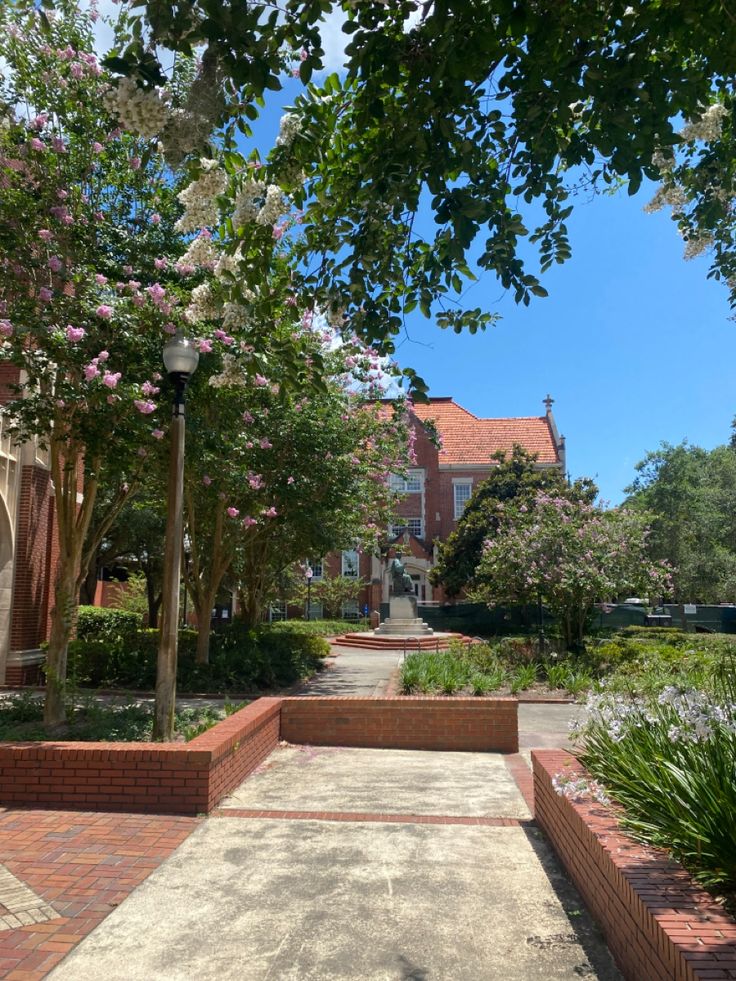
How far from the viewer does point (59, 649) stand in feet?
29.6

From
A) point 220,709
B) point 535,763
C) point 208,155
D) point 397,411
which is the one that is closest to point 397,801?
point 535,763

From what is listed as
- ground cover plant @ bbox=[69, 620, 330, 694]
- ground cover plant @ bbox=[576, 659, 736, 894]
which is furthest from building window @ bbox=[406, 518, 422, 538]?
ground cover plant @ bbox=[576, 659, 736, 894]

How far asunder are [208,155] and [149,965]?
13.0ft

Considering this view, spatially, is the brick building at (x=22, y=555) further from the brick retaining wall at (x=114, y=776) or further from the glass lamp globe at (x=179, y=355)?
the brick retaining wall at (x=114, y=776)

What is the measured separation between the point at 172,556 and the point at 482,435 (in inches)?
1656

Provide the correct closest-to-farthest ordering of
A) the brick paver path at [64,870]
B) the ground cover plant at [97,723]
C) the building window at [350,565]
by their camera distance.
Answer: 1. the brick paver path at [64,870]
2. the ground cover plant at [97,723]
3. the building window at [350,565]

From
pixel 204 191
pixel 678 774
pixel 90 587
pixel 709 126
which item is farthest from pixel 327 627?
pixel 204 191

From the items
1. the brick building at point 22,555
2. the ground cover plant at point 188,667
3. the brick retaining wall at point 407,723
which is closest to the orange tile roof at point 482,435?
the ground cover plant at point 188,667

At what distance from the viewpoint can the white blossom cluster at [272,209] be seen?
4391 mm

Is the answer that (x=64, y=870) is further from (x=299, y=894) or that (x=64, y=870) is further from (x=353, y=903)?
(x=353, y=903)

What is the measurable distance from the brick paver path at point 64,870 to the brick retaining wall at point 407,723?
3.63 m

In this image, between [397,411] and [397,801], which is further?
[397,411]

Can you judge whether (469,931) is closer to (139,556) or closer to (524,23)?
(524,23)

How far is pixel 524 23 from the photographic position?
368 centimetres
